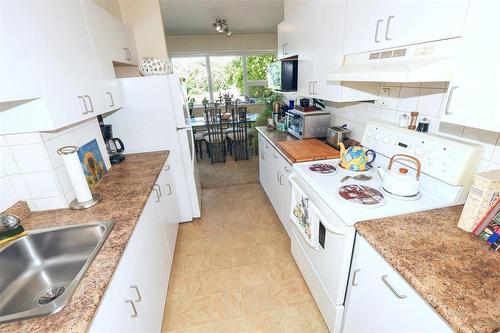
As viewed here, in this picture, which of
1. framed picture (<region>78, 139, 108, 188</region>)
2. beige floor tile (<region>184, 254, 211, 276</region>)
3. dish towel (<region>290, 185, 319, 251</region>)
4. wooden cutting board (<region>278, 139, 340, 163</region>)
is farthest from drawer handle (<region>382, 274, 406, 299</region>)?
framed picture (<region>78, 139, 108, 188</region>)

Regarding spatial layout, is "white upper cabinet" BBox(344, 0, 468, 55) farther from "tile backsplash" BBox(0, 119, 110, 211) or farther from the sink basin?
"tile backsplash" BBox(0, 119, 110, 211)

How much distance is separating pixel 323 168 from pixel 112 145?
1.86 m

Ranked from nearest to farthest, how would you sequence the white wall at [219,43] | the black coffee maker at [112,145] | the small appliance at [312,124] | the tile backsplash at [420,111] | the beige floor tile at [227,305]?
the tile backsplash at [420,111]
the beige floor tile at [227,305]
the black coffee maker at [112,145]
the small appliance at [312,124]
the white wall at [219,43]

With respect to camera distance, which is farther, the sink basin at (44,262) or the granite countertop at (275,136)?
the granite countertop at (275,136)

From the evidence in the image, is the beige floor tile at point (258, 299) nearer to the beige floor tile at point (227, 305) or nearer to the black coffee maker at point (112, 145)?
the beige floor tile at point (227, 305)

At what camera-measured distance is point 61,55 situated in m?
1.14

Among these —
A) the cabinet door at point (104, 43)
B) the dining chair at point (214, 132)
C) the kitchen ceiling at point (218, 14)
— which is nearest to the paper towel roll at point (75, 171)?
the cabinet door at point (104, 43)

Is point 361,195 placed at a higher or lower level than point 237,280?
higher

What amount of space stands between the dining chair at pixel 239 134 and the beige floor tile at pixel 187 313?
117 inches

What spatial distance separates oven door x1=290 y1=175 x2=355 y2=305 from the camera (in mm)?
1125

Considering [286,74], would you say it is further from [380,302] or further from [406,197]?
[380,302]

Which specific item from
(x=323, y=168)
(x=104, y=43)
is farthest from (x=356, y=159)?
(x=104, y=43)

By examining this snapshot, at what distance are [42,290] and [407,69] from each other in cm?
185

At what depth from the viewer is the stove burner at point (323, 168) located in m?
1.55
